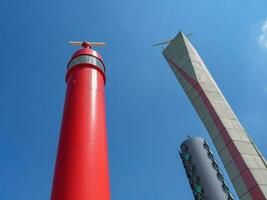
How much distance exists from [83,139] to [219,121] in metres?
12.1

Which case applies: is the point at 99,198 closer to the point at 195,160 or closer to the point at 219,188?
the point at 219,188

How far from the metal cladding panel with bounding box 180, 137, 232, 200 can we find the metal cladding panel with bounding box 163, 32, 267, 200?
3560cm

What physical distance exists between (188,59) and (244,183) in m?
11.6

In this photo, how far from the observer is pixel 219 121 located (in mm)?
20578

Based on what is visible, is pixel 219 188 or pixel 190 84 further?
pixel 219 188

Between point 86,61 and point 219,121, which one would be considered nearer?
point 86,61

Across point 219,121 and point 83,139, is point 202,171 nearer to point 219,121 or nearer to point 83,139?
point 219,121

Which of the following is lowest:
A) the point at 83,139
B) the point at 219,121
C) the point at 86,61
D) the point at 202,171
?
the point at 83,139

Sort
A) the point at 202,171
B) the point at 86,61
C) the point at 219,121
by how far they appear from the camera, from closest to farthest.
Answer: the point at 86,61, the point at 219,121, the point at 202,171

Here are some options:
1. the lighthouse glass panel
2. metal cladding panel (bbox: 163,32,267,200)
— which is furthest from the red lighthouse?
metal cladding panel (bbox: 163,32,267,200)

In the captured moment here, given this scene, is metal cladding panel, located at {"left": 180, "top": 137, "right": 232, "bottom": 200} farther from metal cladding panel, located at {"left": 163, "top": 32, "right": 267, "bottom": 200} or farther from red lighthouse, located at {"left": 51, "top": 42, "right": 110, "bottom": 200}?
red lighthouse, located at {"left": 51, "top": 42, "right": 110, "bottom": 200}

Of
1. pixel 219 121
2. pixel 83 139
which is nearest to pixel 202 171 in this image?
pixel 219 121

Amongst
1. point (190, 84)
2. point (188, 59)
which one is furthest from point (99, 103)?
point (188, 59)

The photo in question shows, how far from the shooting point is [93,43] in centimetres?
1805
